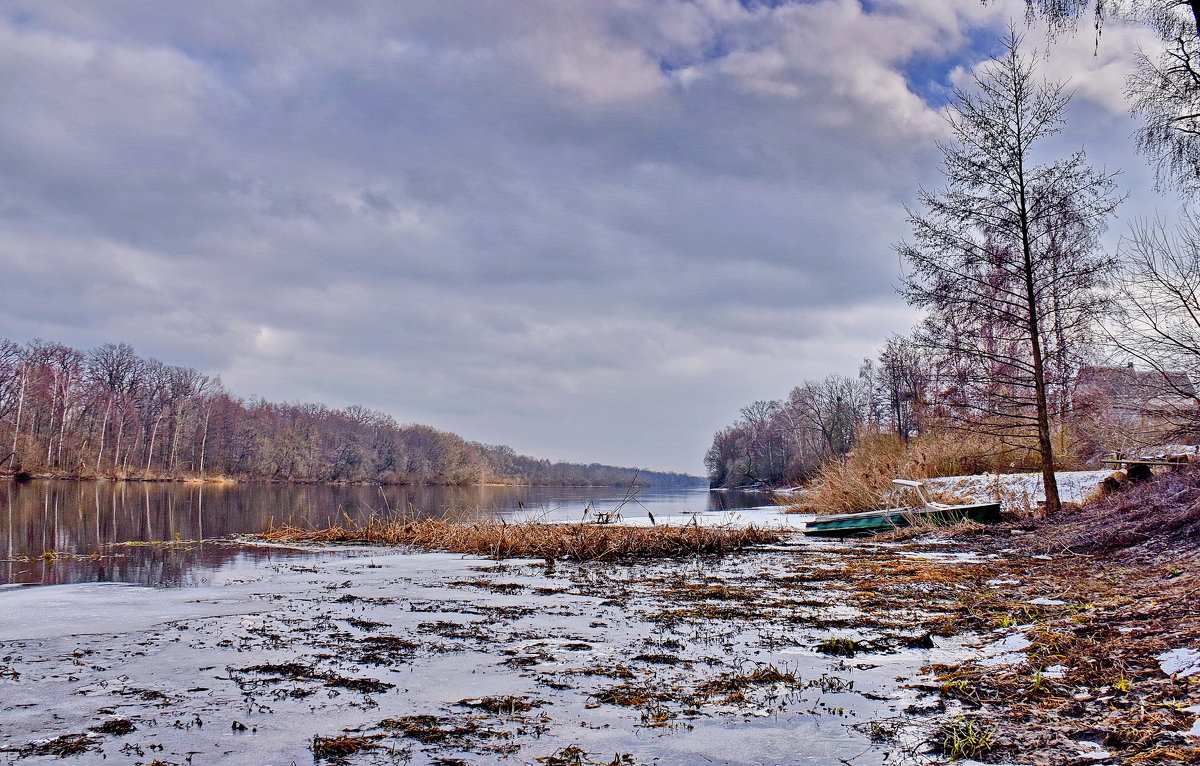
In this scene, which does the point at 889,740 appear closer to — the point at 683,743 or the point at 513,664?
the point at 683,743

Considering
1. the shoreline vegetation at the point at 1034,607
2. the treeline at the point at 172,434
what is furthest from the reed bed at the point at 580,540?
the treeline at the point at 172,434

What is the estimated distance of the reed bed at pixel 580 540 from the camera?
12.8m

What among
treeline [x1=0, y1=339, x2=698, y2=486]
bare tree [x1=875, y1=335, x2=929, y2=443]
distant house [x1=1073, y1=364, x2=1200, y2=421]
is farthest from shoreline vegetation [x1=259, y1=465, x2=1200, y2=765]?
treeline [x1=0, y1=339, x2=698, y2=486]

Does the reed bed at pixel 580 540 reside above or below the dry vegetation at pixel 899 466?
below

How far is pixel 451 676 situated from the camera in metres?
4.47

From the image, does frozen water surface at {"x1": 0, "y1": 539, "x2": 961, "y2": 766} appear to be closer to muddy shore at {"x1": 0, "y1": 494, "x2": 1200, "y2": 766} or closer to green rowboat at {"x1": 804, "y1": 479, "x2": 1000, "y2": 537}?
muddy shore at {"x1": 0, "y1": 494, "x2": 1200, "y2": 766}

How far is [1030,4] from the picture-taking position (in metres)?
6.27

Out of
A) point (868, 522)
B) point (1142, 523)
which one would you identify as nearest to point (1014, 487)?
point (868, 522)

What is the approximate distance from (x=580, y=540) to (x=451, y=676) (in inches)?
333

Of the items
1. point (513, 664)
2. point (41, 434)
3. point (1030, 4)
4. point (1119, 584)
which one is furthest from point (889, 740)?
point (41, 434)

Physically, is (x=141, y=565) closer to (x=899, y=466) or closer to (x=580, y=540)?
(x=580, y=540)

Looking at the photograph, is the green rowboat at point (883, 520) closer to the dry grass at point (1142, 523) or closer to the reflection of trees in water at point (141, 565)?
the dry grass at point (1142, 523)

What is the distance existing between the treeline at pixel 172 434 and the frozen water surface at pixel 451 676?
64023 millimetres

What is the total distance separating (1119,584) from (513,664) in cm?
572
